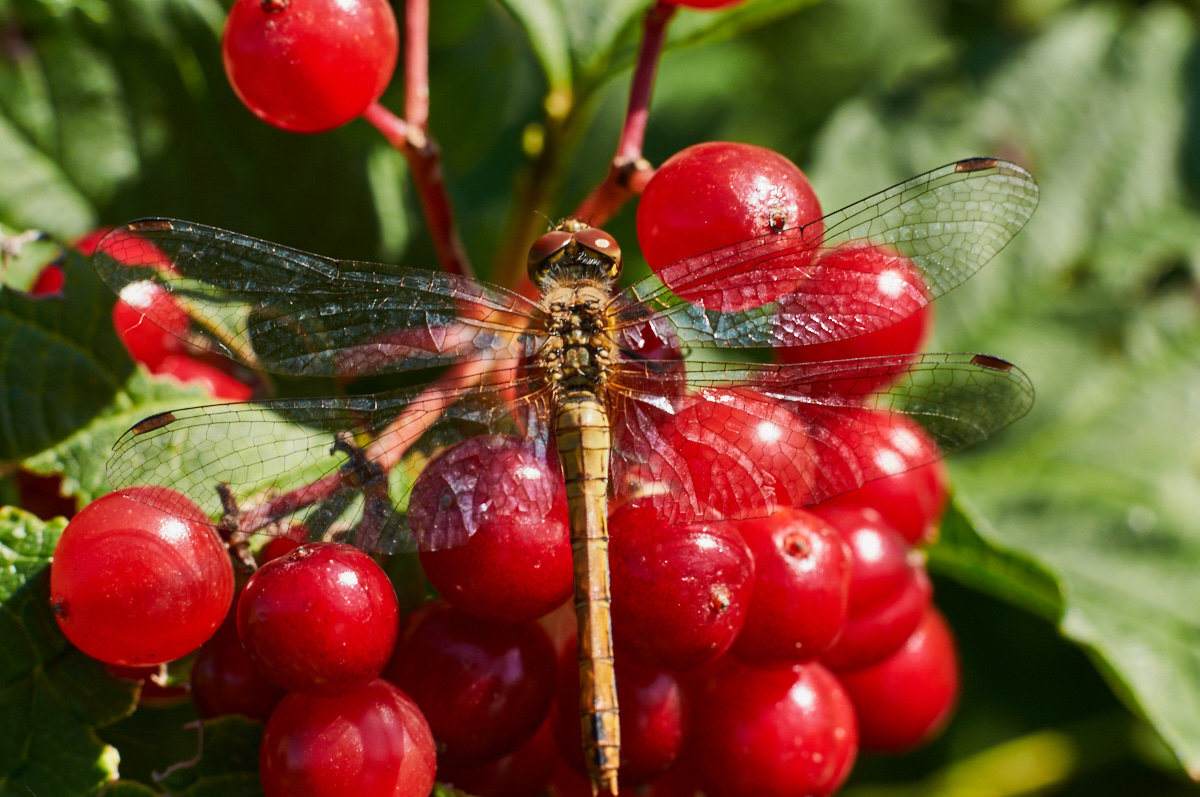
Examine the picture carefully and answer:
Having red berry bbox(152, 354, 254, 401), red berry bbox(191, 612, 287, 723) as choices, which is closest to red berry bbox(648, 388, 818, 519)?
red berry bbox(191, 612, 287, 723)

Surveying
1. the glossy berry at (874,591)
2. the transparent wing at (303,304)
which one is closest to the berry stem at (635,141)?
the transparent wing at (303,304)

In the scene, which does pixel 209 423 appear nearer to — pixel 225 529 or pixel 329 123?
pixel 225 529

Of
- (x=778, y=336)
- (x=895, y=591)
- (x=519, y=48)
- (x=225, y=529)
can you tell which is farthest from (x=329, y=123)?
(x=519, y=48)

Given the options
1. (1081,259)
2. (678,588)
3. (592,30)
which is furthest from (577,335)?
(1081,259)

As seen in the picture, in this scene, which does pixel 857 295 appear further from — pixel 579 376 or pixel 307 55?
pixel 307 55

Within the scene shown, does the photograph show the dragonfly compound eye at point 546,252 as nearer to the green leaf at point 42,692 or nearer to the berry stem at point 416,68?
the berry stem at point 416,68

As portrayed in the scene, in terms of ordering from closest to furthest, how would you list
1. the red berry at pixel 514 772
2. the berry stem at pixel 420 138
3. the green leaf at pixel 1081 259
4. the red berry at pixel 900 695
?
the red berry at pixel 514 772, the berry stem at pixel 420 138, the red berry at pixel 900 695, the green leaf at pixel 1081 259
